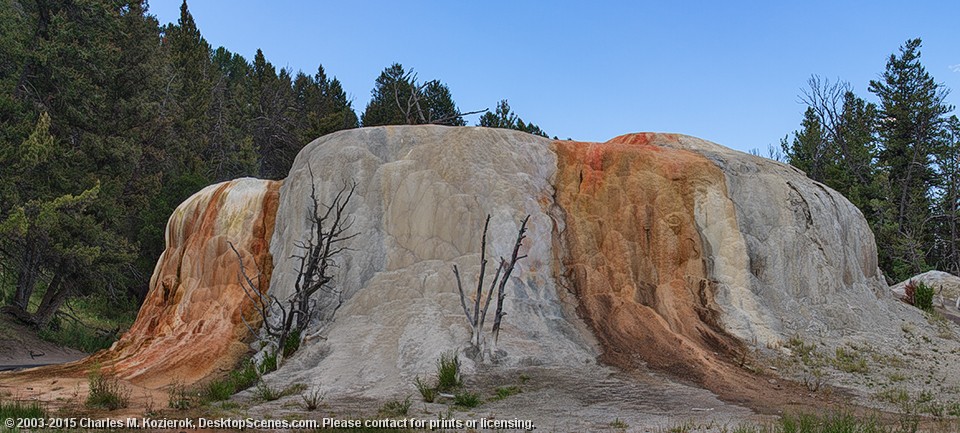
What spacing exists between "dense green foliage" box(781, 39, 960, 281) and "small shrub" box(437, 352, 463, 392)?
2991 cm

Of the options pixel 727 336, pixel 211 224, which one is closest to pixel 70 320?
pixel 211 224

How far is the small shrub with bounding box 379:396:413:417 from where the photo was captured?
32.7 feet

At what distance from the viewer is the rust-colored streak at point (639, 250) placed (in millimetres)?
14125

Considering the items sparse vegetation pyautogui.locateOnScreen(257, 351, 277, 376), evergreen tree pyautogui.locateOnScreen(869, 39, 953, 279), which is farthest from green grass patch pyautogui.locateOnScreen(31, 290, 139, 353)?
evergreen tree pyautogui.locateOnScreen(869, 39, 953, 279)

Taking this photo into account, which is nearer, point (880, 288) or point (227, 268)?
point (227, 268)

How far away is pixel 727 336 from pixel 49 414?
1121 centimetres

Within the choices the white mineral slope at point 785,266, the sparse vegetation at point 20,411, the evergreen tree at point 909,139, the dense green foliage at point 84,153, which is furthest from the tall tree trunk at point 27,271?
the evergreen tree at point 909,139

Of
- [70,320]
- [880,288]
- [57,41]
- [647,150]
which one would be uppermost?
[57,41]

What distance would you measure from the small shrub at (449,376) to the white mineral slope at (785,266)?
231 inches

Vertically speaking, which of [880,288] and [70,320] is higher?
[880,288]

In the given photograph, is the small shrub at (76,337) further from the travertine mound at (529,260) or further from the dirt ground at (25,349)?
the travertine mound at (529,260)

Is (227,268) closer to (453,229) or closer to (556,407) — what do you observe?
(453,229)

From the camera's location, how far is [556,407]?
10469 mm

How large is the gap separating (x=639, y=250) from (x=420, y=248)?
4629 mm
